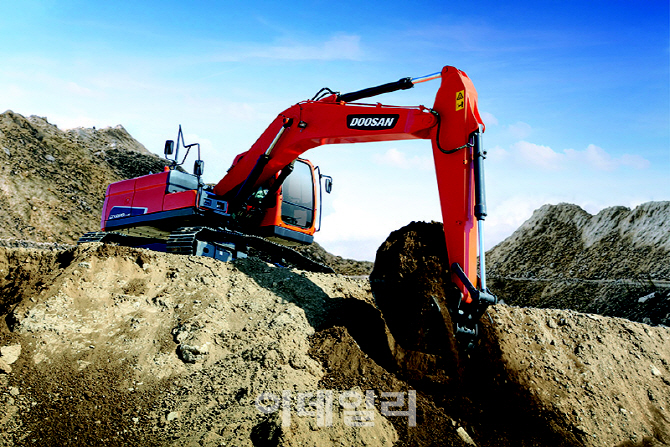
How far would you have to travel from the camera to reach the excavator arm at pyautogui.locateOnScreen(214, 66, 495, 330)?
516 cm

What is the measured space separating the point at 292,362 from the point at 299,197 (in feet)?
14.4

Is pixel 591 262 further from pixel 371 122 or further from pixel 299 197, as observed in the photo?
pixel 371 122

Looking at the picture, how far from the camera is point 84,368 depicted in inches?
204

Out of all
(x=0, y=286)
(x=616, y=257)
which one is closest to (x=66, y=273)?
(x=0, y=286)

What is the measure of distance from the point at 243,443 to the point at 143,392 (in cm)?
149

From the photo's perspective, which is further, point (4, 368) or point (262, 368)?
point (262, 368)

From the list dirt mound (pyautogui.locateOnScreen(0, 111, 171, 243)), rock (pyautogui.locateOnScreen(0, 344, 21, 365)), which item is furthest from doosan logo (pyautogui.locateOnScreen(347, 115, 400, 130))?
dirt mound (pyautogui.locateOnScreen(0, 111, 171, 243))

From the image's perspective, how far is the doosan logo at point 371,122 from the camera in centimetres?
634

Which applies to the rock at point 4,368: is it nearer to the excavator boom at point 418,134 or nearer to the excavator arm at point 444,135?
the excavator boom at point 418,134

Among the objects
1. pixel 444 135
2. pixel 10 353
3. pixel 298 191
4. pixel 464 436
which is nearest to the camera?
pixel 464 436

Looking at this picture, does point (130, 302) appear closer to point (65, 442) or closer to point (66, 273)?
point (66, 273)

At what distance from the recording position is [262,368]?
5293 millimetres

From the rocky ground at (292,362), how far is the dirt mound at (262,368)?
0.02 meters

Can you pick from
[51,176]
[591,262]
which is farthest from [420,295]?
[51,176]
